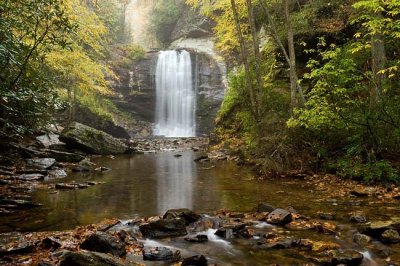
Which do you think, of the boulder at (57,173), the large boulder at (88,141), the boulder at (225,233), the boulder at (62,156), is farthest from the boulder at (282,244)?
the large boulder at (88,141)

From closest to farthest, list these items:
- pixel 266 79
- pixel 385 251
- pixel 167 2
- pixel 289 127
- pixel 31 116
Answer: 1. pixel 385 251
2. pixel 31 116
3. pixel 289 127
4. pixel 266 79
5. pixel 167 2

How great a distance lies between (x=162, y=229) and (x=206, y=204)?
2154 millimetres

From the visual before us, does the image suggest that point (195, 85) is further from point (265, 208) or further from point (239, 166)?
point (265, 208)

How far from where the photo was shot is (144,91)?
35906 millimetres

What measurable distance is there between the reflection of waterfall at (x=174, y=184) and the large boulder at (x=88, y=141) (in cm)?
398

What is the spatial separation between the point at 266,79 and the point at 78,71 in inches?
401

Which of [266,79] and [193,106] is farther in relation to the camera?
[193,106]

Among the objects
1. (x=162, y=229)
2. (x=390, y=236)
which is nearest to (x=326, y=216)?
(x=390, y=236)

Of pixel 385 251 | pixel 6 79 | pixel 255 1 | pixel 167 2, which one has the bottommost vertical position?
pixel 385 251

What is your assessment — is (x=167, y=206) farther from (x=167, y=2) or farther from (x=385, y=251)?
(x=167, y=2)

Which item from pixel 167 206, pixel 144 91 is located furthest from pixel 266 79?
pixel 144 91

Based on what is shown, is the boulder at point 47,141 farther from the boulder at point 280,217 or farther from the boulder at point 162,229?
the boulder at point 280,217

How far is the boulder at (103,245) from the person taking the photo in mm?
4473

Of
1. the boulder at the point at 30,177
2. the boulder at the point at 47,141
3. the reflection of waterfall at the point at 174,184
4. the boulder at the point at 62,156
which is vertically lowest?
the reflection of waterfall at the point at 174,184
